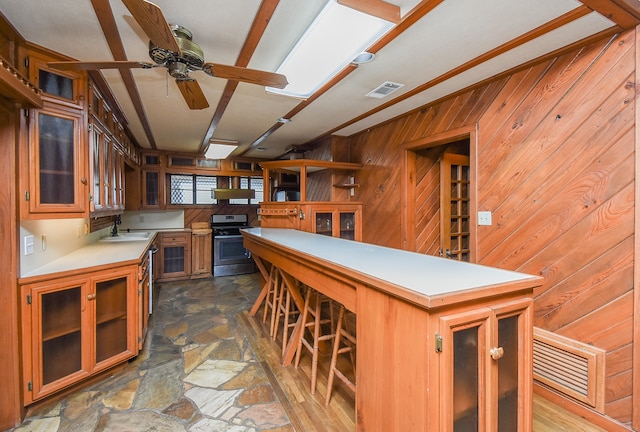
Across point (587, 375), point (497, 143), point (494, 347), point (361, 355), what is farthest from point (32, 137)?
point (587, 375)

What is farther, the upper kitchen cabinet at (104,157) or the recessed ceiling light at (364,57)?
the upper kitchen cabinet at (104,157)

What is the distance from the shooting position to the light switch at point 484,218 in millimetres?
2475

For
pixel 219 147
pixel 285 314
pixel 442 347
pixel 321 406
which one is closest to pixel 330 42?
pixel 442 347

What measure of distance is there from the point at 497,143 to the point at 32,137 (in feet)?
11.0

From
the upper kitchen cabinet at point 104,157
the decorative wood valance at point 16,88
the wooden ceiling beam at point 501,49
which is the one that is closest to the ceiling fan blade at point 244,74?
the decorative wood valance at point 16,88

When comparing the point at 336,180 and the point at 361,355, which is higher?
the point at 336,180

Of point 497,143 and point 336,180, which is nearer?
point 497,143

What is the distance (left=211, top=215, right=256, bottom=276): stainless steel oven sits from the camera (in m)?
5.48

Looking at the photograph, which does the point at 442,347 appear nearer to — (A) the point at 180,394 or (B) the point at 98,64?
(A) the point at 180,394

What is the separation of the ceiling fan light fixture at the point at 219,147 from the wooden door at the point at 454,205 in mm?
2987

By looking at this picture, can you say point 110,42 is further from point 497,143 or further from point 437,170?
point 437,170

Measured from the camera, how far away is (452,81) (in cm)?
245

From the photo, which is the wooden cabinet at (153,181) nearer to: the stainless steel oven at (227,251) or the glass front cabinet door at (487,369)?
the stainless steel oven at (227,251)

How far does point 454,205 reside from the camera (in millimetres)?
3566
